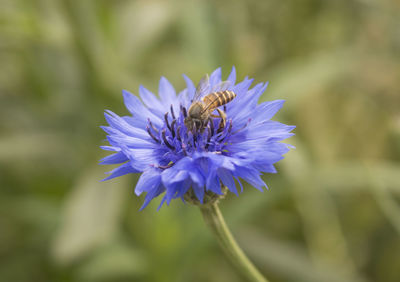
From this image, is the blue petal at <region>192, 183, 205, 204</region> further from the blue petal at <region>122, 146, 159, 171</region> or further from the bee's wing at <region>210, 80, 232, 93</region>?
the bee's wing at <region>210, 80, 232, 93</region>

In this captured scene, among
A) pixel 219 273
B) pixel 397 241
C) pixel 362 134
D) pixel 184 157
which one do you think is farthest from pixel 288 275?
pixel 184 157

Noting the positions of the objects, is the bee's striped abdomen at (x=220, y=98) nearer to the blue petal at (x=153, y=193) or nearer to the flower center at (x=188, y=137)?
the flower center at (x=188, y=137)

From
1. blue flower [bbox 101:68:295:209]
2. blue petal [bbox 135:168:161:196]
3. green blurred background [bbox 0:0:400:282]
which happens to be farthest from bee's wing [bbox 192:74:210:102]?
green blurred background [bbox 0:0:400:282]

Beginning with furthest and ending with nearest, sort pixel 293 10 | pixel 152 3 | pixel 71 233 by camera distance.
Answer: pixel 293 10 < pixel 152 3 < pixel 71 233

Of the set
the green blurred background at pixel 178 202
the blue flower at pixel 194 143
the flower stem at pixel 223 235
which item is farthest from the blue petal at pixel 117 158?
the green blurred background at pixel 178 202

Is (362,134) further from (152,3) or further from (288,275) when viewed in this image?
(152,3)

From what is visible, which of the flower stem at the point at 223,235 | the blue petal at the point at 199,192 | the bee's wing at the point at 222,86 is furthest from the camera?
the bee's wing at the point at 222,86
